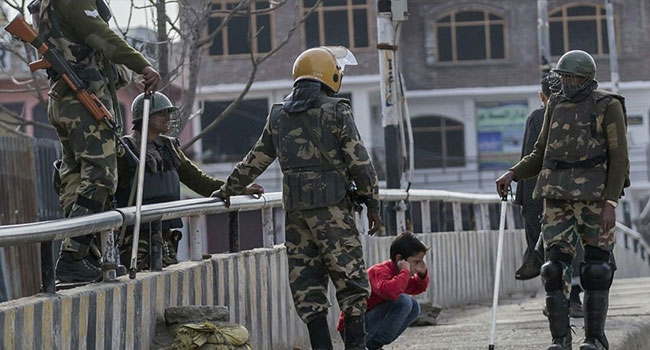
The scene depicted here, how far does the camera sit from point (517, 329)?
12.2 m

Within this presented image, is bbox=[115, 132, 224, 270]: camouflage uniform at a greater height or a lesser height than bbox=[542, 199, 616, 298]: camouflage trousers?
greater

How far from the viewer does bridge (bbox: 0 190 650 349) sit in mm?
6949

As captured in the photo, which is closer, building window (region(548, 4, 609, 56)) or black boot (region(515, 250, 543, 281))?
black boot (region(515, 250, 543, 281))

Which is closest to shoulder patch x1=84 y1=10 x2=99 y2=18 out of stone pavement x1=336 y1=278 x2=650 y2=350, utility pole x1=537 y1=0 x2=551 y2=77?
stone pavement x1=336 y1=278 x2=650 y2=350

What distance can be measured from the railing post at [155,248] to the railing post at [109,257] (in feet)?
1.27

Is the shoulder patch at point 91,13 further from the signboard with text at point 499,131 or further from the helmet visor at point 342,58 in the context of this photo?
the signboard with text at point 499,131

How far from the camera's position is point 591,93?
975 cm

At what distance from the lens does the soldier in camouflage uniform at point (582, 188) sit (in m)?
9.61

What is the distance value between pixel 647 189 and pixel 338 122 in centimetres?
5138

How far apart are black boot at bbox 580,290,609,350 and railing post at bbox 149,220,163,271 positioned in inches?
108

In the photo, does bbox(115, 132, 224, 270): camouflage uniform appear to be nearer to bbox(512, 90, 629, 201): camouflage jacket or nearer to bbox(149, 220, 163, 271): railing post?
bbox(149, 220, 163, 271): railing post

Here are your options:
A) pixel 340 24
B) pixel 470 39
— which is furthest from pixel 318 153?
pixel 470 39

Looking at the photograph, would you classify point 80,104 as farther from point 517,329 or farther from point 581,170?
point 517,329

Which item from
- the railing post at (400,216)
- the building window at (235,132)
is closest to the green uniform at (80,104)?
the railing post at (400,216)
